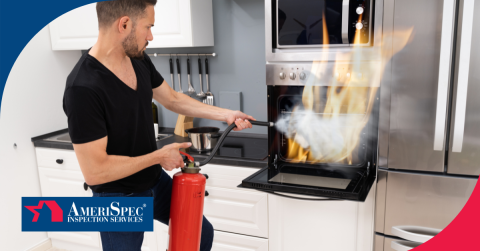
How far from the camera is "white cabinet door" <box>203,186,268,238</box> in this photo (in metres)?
1.95

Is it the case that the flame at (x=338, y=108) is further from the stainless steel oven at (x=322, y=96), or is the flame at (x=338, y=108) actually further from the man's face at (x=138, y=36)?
the man's face at (x=138, y=36)

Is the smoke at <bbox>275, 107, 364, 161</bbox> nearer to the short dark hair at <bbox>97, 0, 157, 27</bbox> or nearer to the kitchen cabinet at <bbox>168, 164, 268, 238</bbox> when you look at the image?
the kitchen cabinet at <bbox>168, 164, 268, 238</bbox>

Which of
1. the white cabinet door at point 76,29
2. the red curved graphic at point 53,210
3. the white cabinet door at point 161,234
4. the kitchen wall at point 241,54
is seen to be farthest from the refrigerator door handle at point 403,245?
the white cabinet door at point 76,29

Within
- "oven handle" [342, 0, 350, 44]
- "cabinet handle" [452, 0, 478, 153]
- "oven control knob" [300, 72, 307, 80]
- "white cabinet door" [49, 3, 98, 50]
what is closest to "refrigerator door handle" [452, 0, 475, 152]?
"cabinet handle" [452, 0, 478, 153]

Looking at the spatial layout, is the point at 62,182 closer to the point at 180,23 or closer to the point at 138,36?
the point at 180,23

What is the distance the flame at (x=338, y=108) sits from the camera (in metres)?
1.58

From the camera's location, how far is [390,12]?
1.51 metres

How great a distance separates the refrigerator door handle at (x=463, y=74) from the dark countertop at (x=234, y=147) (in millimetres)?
853

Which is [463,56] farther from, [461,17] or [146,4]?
[146,4]

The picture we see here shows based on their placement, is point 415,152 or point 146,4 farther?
point 415,152

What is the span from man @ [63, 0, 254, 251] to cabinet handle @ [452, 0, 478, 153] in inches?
42.1

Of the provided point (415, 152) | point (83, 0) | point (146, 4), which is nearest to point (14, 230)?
point (83, 0)

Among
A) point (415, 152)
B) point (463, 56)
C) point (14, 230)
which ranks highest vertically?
point (463, 56)

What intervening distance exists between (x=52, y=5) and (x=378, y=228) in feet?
5.61
